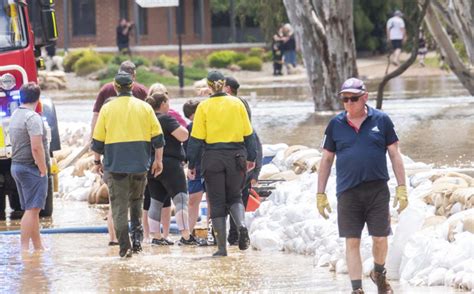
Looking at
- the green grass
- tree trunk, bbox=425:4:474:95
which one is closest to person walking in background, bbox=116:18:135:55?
the green grass

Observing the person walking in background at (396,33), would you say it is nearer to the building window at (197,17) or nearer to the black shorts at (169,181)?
the building window at (197,17)

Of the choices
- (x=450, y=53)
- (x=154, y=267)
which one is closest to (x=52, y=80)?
(x=450, y=53)

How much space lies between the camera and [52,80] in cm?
4938

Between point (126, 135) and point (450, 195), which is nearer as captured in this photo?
point (450, 195)

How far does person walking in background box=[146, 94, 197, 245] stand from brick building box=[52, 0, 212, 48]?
48678 millimetres

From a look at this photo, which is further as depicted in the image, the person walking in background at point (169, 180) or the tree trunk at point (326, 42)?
the tree trunk at point (326, 42)

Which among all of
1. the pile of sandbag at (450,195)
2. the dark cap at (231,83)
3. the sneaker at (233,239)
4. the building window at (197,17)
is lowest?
the building window at (197,17)

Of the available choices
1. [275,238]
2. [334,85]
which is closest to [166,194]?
[275,238]

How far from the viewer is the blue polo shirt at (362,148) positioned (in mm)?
10312

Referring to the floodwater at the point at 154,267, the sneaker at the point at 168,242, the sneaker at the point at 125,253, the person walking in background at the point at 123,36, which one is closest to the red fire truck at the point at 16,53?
the floodwater at the point at 154,267

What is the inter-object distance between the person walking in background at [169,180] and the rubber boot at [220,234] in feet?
3.31

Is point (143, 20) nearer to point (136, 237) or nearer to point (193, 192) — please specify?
point (193, 192)

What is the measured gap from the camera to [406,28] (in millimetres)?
54219

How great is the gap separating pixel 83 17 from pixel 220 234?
2024 inches
